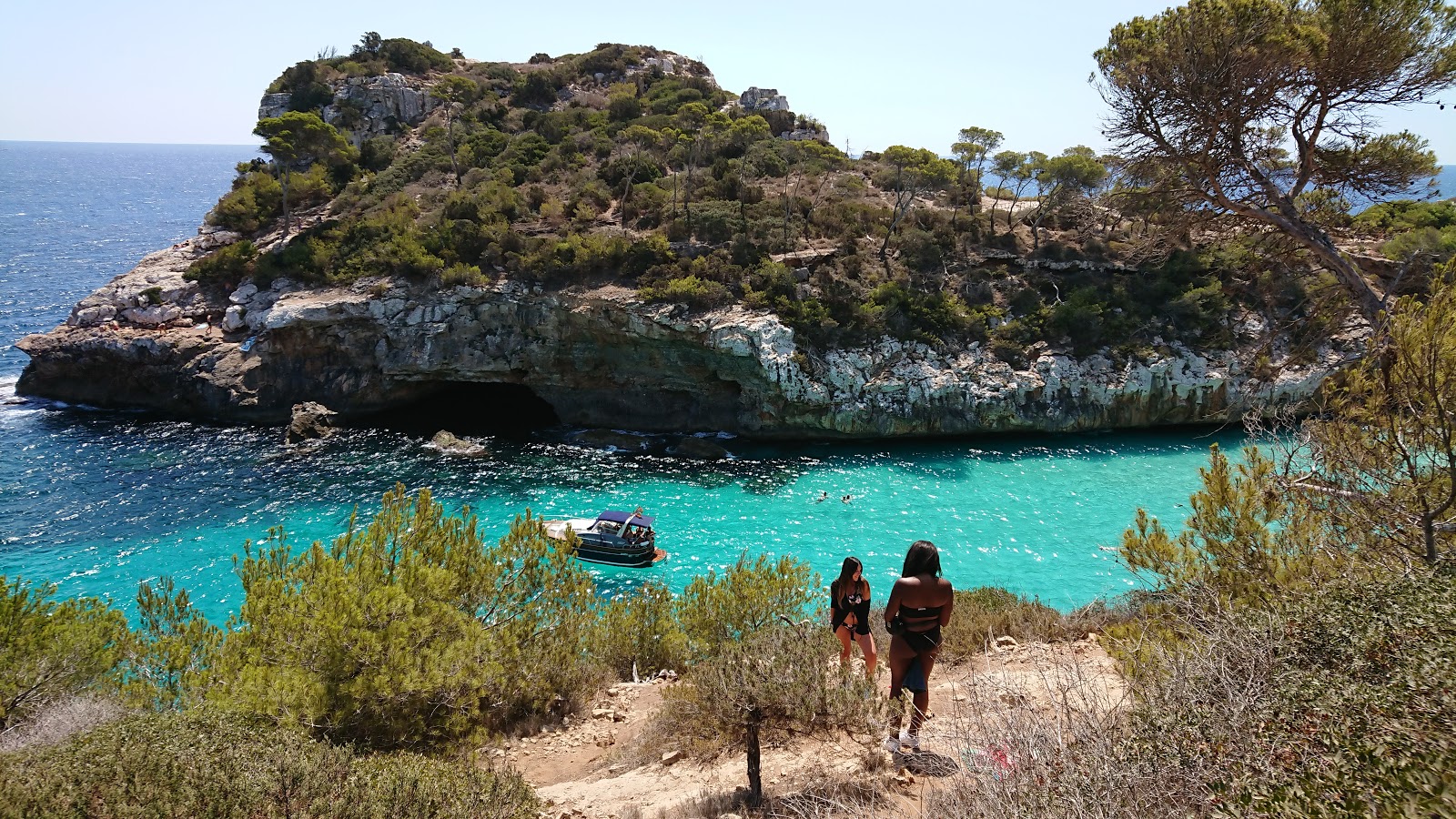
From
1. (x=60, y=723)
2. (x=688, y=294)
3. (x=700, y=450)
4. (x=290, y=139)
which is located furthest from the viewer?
(x=290, y=139)

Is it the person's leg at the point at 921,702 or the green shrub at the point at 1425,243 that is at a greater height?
the green shrub at the point at 1425,243

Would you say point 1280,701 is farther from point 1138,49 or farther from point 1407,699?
point 1138,49

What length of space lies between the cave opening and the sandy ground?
1987 centimetres

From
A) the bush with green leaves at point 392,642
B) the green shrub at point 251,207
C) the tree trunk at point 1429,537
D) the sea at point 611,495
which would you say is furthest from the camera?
the green shrub at point 251,207

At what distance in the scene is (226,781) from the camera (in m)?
4.38

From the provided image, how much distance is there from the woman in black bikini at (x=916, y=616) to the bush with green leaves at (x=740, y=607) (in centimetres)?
136

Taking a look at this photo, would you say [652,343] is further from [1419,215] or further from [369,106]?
[1419,215]

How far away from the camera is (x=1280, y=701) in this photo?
368 centimetres

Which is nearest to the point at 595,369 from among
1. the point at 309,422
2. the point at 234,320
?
the point at 309,422

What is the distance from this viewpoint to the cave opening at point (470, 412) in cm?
2697

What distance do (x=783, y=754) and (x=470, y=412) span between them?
25.4 m

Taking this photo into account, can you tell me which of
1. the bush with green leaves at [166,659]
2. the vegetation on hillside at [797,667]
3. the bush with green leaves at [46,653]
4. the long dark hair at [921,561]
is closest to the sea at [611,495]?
the bush with green leaves at [46,653]

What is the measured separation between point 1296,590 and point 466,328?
2583 cm

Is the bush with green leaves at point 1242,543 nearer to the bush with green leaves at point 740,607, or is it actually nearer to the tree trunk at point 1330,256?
the tree trunk at point 1330,256
